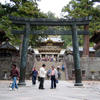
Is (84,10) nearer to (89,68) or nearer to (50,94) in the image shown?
(89,68)

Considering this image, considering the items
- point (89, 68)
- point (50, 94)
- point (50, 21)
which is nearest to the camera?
point (50, 94)

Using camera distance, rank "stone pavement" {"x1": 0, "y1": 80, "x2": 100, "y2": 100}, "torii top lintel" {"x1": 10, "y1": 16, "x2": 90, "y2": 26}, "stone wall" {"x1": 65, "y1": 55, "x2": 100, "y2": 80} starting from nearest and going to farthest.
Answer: "stone pavement" {"x1": 0, "y1": 80, "x2": 100, "y2": 100}, "torii top lintel" {"x1": 10, "y1": 16, "x2": 90, "y2": 26}, "stone wall" {"x1": 65, "y1": 55, "x2": 100, "y2": 80}

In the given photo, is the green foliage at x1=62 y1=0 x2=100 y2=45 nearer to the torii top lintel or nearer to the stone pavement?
the torii top lintel

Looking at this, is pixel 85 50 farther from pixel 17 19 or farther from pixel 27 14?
pixel 17 19

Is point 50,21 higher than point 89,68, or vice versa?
point 50,21

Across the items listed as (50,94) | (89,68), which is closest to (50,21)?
(50,94)

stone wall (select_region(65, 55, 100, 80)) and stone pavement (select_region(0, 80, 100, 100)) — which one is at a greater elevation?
stone wall (select_region(65, 55, 100, 80))

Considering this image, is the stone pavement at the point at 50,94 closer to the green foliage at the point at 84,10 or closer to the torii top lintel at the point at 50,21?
the torii top lintel at the point at 50,21

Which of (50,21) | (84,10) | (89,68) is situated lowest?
(89,68)

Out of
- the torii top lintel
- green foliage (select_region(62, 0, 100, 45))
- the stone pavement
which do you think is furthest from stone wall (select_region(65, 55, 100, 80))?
the stone pavement

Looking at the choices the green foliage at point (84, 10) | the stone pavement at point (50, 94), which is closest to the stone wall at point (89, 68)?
the green foliage at point (84, 10)

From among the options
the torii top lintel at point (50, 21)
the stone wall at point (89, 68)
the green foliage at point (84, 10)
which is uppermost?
the green foliage at point (84, 10)

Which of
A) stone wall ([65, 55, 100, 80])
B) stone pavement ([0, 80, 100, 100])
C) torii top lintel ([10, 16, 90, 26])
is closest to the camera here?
stone pavement ([0, 80, 100, 100])

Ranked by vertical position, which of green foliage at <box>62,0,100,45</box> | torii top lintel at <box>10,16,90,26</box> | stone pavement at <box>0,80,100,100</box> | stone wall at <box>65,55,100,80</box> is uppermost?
green foliage at <box>62,0,100,45</box>
